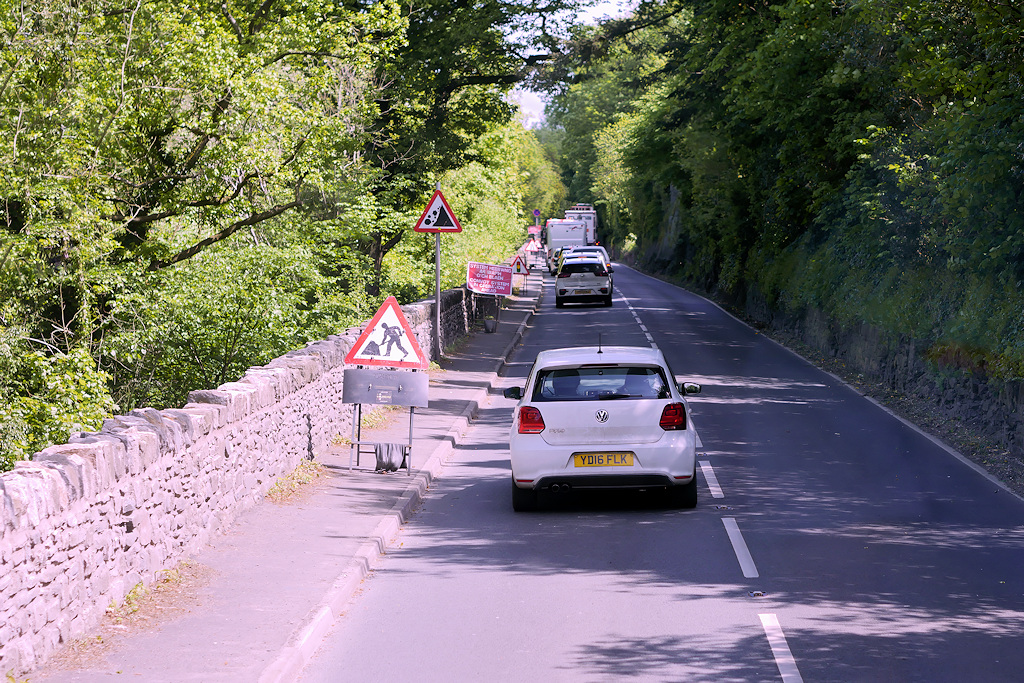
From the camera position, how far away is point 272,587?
8180 millimetres

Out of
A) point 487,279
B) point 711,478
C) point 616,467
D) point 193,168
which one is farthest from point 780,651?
point 487,279

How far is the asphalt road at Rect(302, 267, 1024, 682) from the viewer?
21.8ft

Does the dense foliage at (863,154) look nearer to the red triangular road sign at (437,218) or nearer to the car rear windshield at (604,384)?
the car rear windshield at (604,384)

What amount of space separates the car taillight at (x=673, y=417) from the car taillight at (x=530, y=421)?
3.94 feet

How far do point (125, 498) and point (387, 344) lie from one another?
18.4 ft

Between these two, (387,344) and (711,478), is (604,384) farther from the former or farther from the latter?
(387,344)

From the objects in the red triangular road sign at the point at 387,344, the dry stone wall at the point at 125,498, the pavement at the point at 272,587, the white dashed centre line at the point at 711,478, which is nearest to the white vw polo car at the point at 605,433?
the white dashed centre line at the point at 711,478

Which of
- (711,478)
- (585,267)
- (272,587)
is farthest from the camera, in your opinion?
(585,267)

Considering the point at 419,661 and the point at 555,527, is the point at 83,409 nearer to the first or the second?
the point at 555,527

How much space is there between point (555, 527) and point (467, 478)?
9.92 ft

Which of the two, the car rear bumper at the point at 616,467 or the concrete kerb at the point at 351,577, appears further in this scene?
the car rear bumper at the point at 616,467

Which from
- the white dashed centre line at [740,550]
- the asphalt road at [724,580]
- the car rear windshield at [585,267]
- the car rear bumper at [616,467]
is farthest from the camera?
the car rear windshield at [585,267]

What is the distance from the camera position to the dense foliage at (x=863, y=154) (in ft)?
50.1

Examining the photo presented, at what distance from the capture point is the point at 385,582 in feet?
28.9
